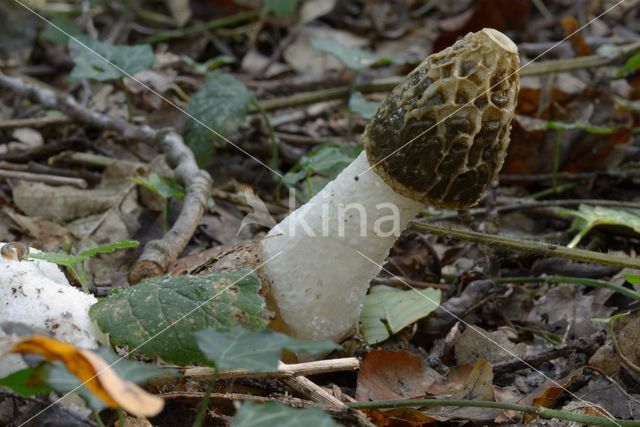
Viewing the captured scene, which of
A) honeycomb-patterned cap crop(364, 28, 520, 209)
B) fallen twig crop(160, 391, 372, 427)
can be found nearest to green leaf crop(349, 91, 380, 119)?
honeycomb-patterned cap crop(364, 28, 520, 209)

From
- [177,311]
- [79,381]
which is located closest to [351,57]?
[177,311]

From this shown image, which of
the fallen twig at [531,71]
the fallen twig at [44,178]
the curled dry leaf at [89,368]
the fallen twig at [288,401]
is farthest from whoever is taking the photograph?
the fallen twig at [531,71]

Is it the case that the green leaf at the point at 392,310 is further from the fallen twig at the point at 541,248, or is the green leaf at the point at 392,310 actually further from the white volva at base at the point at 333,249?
the fallen twig at the point at 541,248

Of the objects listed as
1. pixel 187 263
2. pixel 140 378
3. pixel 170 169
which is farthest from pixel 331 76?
pixel 140 378

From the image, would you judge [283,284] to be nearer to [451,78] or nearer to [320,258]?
[320,258]

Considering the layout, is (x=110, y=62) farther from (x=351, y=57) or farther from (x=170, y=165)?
(x=351, y=57)

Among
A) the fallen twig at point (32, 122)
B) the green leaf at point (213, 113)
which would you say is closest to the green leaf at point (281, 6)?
the green leaf at point (213, 113)
